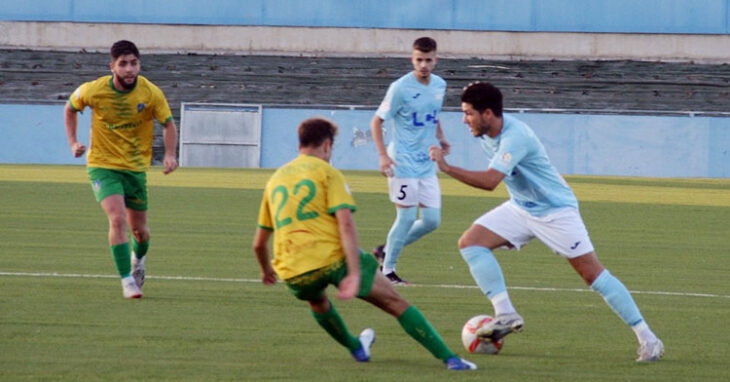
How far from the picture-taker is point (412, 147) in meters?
10.4

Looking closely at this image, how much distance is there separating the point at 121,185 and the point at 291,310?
1.78m

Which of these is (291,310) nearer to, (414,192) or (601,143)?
(414,192)

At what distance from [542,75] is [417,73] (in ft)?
102

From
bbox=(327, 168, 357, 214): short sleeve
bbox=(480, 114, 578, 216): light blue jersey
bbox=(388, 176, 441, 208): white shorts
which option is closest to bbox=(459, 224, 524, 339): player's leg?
bbox=(480, 114, 578, 216): light blue jersey

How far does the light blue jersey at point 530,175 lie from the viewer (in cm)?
684

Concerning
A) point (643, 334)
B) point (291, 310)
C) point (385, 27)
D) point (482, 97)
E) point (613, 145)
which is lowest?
point (613, 145)

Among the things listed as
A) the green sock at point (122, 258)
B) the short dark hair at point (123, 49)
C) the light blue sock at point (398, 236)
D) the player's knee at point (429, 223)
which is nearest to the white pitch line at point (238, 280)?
the light blue sock at point (398, 236)

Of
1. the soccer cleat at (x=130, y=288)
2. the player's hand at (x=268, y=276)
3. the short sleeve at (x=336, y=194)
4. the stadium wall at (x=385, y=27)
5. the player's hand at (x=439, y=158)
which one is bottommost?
the soccer cleat at (x=130, y=288)

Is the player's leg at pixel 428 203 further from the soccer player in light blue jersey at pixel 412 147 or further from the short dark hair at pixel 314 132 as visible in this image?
the short dark hair at pixel 314 132

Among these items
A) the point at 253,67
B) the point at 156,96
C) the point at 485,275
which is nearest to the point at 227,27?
the point at 253,67

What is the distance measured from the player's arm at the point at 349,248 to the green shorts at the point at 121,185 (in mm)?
3648

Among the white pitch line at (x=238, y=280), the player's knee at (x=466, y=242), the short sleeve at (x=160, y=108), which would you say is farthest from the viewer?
the white pitch line at (x=238, y=280)

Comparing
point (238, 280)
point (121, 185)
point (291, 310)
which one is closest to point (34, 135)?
point (238, 280)

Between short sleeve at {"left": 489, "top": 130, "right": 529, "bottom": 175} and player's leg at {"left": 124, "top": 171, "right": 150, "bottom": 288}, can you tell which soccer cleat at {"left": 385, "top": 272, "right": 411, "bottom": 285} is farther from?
short sleeve at {"left": 489, "top": 130, "right": 529, "bottom": 175}
